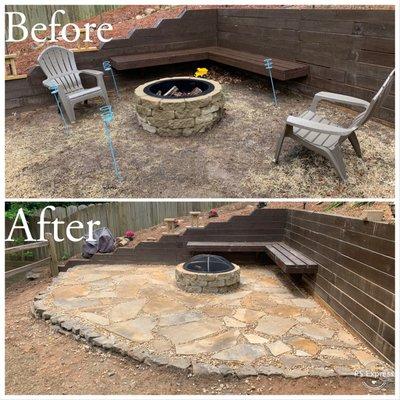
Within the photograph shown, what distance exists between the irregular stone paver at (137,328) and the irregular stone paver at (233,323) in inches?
26.0

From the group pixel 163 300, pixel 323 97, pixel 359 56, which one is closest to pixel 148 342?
pixel 163 300

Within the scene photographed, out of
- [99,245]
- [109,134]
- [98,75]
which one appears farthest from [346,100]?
[99,245]

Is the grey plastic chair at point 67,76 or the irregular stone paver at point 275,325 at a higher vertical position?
the grey plastic chair at point 67,76

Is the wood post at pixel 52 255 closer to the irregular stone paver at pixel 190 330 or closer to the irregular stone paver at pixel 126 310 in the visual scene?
the irregular stone paver at pixel 126 310

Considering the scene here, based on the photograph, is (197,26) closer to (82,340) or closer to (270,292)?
(270,292)

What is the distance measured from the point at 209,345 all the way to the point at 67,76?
5.15 m

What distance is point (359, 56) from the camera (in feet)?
16.3

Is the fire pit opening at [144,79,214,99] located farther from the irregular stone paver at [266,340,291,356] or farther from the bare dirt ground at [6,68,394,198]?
the irregular stone paver at [266,340,291,356]

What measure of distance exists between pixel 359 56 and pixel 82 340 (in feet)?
15.8

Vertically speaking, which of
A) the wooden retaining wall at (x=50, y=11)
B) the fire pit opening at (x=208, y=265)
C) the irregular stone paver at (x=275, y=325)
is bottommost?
the irregular stone paver at (x=275, y=325)

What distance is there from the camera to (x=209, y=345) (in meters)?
2.84

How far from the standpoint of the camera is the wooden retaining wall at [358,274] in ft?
8.14

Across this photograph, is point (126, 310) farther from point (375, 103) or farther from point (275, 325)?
point (375, 103)

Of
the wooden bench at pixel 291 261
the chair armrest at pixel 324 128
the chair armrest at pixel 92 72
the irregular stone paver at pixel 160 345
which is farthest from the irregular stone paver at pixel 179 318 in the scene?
the chair armrest at pixel 92 72
